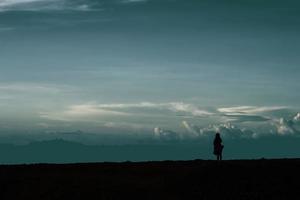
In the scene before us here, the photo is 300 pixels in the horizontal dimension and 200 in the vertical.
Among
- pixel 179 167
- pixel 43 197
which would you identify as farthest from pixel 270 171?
pixel 43 197

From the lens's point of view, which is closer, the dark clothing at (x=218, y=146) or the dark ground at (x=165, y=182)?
the dark ground at (x=165, y=182)

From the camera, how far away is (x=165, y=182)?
1943 inches

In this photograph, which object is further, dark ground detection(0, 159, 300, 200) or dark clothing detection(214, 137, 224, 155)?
dark clothing detection(214, 137, 224, 155)

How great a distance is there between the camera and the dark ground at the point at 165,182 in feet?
153

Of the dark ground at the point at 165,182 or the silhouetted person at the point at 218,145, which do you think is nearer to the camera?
the dark ground at the point at 165,182

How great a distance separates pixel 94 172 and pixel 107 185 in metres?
5.11

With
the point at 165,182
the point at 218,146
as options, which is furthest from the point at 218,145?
the point at 165,182

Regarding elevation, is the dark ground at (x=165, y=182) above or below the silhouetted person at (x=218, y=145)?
below

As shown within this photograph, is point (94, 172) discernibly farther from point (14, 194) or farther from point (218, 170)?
point (218, 170)

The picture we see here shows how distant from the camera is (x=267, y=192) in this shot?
151ft

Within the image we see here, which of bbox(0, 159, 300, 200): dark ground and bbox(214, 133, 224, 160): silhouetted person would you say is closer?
bbox(0, 159, 300, 200): dark ground

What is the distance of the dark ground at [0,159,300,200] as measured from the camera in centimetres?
4678

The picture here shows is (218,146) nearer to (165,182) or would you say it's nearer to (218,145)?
(218,145)

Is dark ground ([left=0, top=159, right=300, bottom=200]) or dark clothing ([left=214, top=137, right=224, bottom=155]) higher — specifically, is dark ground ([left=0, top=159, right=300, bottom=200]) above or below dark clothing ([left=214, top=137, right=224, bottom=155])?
below
